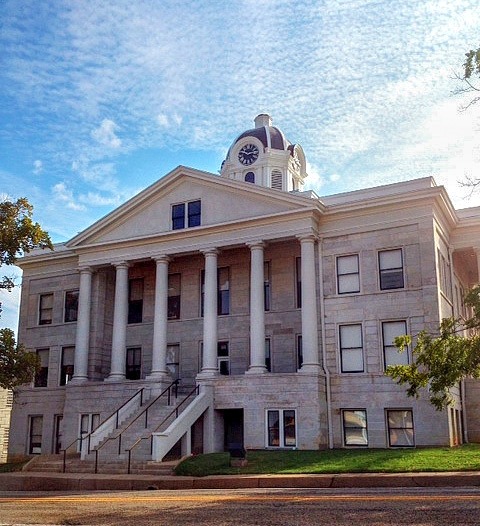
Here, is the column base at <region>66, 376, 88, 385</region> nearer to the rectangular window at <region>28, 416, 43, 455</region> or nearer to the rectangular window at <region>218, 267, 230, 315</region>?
the rectangular window at <region>28, 416, 43, 455</region>

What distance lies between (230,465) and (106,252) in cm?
1567

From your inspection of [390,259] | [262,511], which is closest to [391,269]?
[390,259]

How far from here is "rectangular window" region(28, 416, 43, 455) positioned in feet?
115

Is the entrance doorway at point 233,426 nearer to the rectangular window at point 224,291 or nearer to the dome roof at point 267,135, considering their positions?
the rectangular window at point 224,291

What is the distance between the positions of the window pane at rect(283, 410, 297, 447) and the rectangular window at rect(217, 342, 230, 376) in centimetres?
517

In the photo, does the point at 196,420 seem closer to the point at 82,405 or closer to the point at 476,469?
the point at 82,405

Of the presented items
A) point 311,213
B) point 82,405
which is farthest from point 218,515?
point 82,405

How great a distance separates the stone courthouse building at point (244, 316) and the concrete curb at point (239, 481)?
3768 mm

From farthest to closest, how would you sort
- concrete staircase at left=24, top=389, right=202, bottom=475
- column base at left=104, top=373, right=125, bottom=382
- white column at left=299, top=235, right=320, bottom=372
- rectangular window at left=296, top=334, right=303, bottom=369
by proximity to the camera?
column base at left=104, top=373, right=125, bottom=382
rectangular window at left=296, top=334, right=303, bottom=369
white column at left=299, top=235, right=320, bottom=372
concrete staircase at left=24, top=389, right=202, bottom=475

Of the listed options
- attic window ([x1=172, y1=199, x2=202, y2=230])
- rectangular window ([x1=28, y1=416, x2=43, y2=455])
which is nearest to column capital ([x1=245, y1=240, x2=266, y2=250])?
attic window ([x1=172, y1=199, x2=202, y2=230])

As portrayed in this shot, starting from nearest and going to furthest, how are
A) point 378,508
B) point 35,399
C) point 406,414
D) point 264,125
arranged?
point 378,508 < point 406,414 < point 35,399 < point 264,125

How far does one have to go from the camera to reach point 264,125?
5281 cm

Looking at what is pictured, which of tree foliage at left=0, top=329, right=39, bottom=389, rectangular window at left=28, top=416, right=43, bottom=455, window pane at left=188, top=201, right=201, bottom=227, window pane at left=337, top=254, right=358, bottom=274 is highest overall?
window pane at left=188, top=201, right=201, bottom=227

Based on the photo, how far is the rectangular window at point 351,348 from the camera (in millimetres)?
28214
